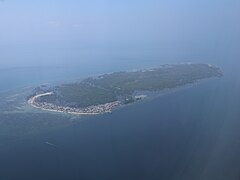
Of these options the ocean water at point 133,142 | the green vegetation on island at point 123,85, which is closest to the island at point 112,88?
the green vegetation on island at point 123,85

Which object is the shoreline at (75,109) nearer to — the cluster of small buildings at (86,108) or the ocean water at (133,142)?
the cluster of small buildings at (86,108)

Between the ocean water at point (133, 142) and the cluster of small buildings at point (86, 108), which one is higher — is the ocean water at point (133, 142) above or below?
below

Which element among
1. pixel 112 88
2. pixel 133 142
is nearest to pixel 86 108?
pixel 112 88

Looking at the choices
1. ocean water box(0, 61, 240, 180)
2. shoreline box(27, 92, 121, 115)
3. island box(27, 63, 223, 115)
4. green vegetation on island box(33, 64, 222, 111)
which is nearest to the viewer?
ocean water box(0, 61, 240, 180)

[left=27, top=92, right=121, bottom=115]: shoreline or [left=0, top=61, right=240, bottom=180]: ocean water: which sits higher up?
[left=27, top=92, right=121, bottom=115]: shoreline

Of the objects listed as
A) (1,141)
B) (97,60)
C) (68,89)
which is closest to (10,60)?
(97,60)

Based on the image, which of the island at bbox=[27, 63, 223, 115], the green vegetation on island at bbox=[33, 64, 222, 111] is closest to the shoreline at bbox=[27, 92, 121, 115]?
the island at bbox=[27, 63, 223, 115]

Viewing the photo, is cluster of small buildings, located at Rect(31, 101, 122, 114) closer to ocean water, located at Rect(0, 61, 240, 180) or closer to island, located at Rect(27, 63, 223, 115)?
island, located at Rect(27, 63, 223, 115)
